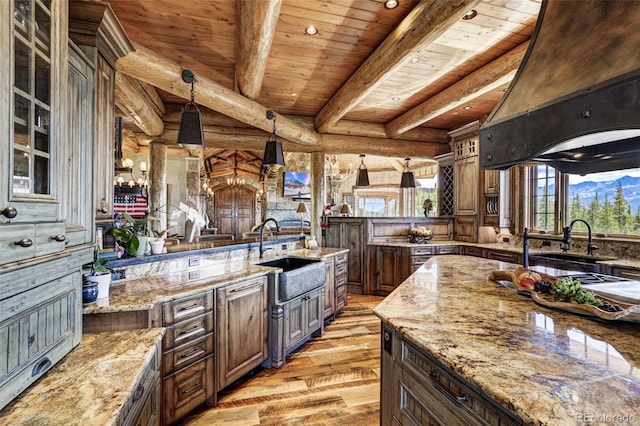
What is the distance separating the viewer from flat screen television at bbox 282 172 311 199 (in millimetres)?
9711

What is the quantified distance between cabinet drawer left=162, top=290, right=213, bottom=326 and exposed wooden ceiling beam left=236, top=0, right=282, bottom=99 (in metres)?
1.97

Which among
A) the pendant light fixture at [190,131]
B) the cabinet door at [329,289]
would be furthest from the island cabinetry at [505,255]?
the pendant light fixture at [190,131]

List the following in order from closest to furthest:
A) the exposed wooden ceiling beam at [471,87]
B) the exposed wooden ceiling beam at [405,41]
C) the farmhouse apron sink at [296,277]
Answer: the exposed wooden ceiling beam at [405,41], the farmhouse apron sink at [296,277], the exposed wooden ceiling beam at [471,87]

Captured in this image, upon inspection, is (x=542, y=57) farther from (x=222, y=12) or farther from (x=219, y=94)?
(x=219, y=94)

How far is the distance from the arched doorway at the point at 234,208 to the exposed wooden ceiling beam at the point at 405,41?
29.8ft

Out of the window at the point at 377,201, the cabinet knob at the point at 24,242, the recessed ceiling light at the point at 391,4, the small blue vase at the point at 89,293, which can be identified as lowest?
the small blue vase at the point at 89,293

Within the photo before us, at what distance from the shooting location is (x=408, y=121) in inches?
192

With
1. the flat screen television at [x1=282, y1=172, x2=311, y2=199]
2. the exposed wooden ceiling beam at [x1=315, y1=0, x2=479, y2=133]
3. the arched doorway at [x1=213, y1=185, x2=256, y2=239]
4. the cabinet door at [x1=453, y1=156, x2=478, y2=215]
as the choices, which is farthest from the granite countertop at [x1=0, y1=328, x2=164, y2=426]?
the arched doorway at [x1=213, y1=185, x2=256, y2=239]

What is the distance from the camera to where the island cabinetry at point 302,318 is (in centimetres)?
282

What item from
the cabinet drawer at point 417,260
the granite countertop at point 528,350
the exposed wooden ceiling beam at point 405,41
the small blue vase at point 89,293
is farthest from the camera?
the cabinet drawer at point 417,260

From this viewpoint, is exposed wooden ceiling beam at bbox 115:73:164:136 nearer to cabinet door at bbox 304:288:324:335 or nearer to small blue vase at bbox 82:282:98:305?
small blue vase at bbox 82:282:98:305

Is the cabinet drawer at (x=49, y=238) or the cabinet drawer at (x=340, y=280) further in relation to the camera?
the cabinet drawer at (x=340, y=280)

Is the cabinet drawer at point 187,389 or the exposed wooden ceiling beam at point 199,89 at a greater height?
the exposed wooden ceiling beam at point 199,89

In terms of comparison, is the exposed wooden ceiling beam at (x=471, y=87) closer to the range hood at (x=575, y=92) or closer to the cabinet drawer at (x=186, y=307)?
the range hood at (x=575, y=92)
